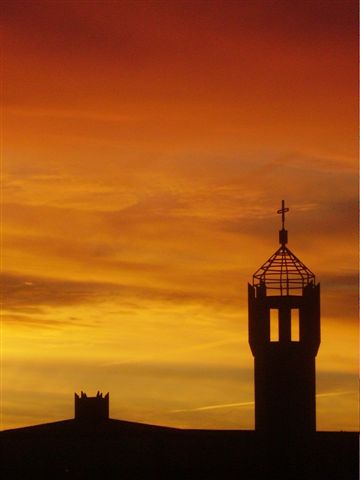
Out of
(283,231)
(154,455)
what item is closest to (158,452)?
(154,455)

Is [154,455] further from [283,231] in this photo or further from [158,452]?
[283,231]

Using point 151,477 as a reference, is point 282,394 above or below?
above

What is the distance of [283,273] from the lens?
58938mm

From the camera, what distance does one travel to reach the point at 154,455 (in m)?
51.3

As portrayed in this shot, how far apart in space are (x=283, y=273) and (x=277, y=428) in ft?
21.1

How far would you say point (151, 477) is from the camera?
50.5 m

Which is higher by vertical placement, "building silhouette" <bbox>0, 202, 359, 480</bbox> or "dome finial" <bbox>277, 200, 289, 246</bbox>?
"dome finial" <bbox>277, 200, 289, 246</bbox>

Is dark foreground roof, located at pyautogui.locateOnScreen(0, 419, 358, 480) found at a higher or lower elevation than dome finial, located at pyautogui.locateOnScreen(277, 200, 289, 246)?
lower

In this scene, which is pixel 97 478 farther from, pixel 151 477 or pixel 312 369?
pixel 312 369

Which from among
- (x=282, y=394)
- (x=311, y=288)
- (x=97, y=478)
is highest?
(x=311, y=288)

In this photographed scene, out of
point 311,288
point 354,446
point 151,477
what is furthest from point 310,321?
point 151,477

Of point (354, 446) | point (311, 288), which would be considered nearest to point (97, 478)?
point (354, 446)

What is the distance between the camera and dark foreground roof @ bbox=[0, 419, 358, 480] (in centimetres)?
5056

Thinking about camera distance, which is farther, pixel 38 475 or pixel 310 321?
pixel 310 321
